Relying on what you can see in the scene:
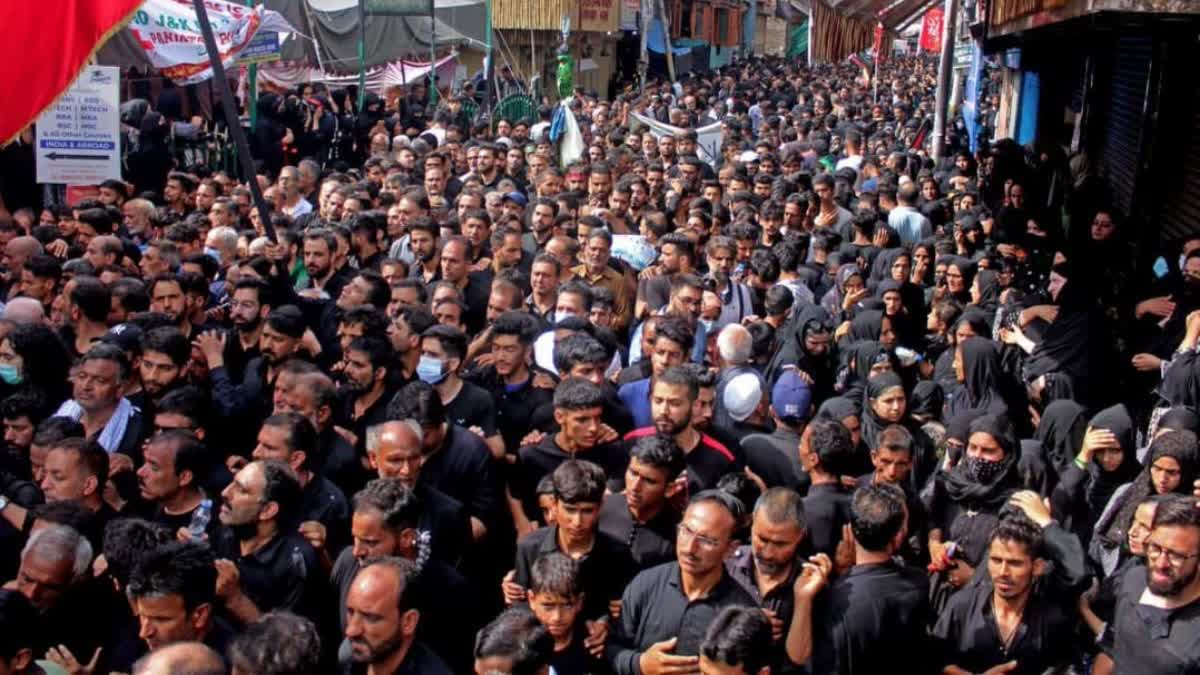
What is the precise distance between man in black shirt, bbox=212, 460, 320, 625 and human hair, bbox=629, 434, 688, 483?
115 cm

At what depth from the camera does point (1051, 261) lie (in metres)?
10.1

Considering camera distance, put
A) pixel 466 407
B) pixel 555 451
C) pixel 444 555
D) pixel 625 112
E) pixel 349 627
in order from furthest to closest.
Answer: pixel 625 112, pixel 466 407, pixel 555 451, pixel 444 555, pixel 349 627

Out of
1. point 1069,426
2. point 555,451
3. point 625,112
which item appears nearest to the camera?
point 555,451

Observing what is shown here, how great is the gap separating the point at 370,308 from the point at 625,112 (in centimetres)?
1466

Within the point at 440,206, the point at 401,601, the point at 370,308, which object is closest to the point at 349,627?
the point at 401,601

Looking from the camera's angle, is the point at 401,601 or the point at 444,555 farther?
the point at 444,555

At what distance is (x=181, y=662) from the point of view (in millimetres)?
3053

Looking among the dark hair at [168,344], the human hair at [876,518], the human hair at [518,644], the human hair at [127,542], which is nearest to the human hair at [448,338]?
the dark hair at [168,344]

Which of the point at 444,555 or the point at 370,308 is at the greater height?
the point at 370,308

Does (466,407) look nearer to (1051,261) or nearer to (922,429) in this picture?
(922,429)

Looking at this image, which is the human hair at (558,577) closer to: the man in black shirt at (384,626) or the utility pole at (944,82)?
the man in black shirt at (384,626)

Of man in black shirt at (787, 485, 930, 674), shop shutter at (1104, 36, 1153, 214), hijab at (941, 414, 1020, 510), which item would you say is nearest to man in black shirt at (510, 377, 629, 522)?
man in black shirt at (787, 485, 930, 674)

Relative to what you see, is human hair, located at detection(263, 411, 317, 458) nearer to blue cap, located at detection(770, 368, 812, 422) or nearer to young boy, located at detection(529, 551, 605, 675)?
young boy, located at detection(529, 551, 605, 675)

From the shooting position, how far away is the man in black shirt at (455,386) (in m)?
5.43
